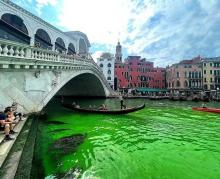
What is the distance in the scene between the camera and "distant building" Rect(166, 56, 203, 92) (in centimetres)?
5169

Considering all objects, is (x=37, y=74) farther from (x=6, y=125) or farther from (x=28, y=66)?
(x=6, y=125)

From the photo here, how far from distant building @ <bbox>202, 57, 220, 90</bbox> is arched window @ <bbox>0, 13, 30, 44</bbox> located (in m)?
43.3

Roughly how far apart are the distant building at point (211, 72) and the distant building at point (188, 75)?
112 centimetres

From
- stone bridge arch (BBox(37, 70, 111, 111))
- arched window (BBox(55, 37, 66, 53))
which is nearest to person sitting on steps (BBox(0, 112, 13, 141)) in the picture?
stone bridge arch (BBox(37, 70, 111, 111))

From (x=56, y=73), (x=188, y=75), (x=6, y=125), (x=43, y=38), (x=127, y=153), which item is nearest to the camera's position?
(x=6, y=125)

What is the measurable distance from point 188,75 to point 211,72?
5265 mm

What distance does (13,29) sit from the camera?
1908 cm

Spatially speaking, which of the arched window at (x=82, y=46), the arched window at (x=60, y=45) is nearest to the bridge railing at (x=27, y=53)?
the arched window at (x=60, y=45)

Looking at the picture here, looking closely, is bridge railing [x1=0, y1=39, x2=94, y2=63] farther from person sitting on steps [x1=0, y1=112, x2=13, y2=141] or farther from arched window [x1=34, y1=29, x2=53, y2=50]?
arched window [x1=34, y1=29, x2=53, y2=50]

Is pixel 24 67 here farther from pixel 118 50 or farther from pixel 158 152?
pixel 118 50

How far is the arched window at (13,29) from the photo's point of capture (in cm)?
1815

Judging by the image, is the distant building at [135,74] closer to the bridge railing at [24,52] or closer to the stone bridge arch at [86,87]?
the stone bridge arch at [86,87]

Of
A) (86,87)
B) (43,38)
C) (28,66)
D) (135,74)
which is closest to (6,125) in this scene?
(28,66)

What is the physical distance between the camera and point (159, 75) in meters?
59.2
